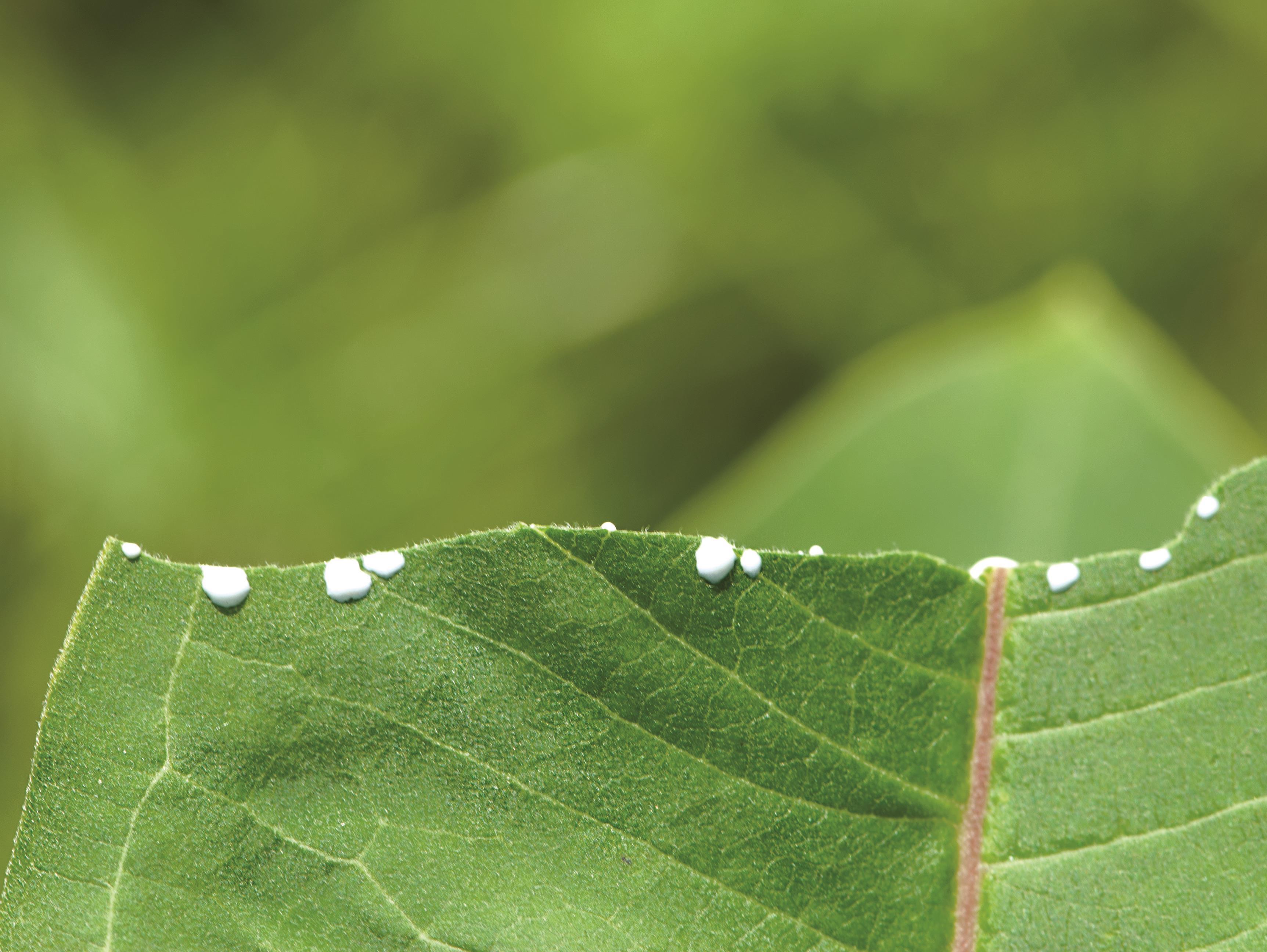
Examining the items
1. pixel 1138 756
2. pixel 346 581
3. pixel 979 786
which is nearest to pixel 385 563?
pixel 346 581

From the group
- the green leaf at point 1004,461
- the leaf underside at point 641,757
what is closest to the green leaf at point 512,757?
the leaf underside at point 641,757

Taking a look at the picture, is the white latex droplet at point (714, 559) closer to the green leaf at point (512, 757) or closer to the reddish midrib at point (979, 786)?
the green leaf at point (512, 757)

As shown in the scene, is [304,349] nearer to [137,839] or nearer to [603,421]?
[603,421]

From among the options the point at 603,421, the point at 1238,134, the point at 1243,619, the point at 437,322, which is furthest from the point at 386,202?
the point at 1243,619

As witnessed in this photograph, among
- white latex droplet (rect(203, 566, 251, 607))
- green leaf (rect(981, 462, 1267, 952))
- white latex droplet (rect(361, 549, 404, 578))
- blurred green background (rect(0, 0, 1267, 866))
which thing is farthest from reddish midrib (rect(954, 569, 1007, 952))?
blurred green background (rect(0, 0, 1267, 866))

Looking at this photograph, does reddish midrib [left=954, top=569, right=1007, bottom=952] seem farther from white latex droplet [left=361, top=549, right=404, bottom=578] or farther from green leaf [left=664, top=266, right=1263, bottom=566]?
green leaf [left=664, top=266, right=1263, bottom=566]

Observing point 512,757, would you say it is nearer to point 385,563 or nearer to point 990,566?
point 385,563
